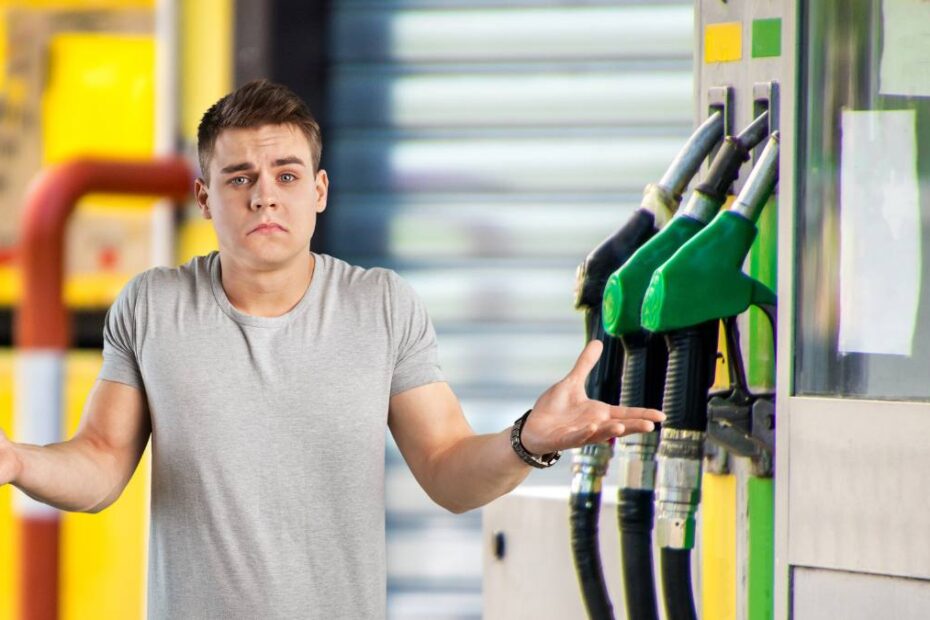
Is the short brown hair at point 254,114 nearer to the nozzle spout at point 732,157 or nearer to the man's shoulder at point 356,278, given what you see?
the man's shoulder at point 356,278

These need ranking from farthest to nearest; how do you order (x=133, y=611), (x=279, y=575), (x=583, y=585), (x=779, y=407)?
(x=133, y=611) < (x=583, y=585) < (x=779, y=407) < (x=279, y=575)

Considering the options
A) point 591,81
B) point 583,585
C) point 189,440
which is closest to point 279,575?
point 189,440

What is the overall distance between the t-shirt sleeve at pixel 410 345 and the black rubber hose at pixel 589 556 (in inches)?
24.0

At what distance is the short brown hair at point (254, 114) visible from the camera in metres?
2.30

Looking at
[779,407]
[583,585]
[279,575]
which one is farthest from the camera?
[583,585]

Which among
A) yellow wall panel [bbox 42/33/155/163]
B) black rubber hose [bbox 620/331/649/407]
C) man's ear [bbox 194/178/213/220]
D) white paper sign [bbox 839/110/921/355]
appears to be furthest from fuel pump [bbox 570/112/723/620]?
yellow wall panel [bbox 42/33/155/163]

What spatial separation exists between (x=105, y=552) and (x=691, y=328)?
190cm

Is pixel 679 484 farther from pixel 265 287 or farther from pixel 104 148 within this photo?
pixel 104 148

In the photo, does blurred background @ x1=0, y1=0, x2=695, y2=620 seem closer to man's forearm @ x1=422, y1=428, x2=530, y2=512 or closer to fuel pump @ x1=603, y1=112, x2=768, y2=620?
fuel pump @ x1=603, y1=112, x2=768, y2=620

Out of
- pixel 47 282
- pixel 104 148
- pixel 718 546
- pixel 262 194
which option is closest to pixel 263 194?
pixel 262 194

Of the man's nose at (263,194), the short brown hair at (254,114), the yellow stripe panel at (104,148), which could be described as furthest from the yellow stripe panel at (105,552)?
the man's nose at (263,194)

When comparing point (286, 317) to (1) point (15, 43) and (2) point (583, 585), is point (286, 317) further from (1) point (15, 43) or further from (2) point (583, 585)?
(1) point (15, 43)

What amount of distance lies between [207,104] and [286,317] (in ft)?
5.71

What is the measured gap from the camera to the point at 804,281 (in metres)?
2.51
